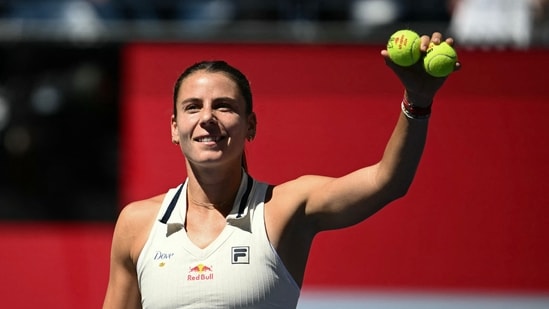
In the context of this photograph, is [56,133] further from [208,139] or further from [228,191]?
[208,139]

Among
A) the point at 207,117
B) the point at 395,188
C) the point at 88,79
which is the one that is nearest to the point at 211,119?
the point at 207,117

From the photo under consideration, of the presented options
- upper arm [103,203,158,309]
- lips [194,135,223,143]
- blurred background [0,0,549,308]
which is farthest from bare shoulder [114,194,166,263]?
blurred background [0,0,549,308]

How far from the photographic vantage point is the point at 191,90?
3.29 metres

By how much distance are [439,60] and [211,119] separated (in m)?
0.74

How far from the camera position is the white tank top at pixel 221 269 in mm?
3119

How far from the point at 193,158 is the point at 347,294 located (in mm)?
3956

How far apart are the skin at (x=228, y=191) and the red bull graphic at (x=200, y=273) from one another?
9 cm

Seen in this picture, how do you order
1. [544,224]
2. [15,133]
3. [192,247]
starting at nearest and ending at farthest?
1. [192,247]
2. [544,224]
3. [15,133]

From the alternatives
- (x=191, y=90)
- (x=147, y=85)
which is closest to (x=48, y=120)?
A: (x=147, y=85)

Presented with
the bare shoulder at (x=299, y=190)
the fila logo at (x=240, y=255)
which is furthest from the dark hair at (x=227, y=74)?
the fila logo at (x=240, y=255)

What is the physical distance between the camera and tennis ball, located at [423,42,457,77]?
110 inches

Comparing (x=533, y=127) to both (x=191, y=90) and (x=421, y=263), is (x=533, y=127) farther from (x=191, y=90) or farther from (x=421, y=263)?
(x=191, y=90)

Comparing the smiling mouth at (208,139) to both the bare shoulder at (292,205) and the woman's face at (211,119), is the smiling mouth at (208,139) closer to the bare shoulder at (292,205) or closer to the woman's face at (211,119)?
the woman's face at (211,119)

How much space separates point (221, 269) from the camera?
3.14m
